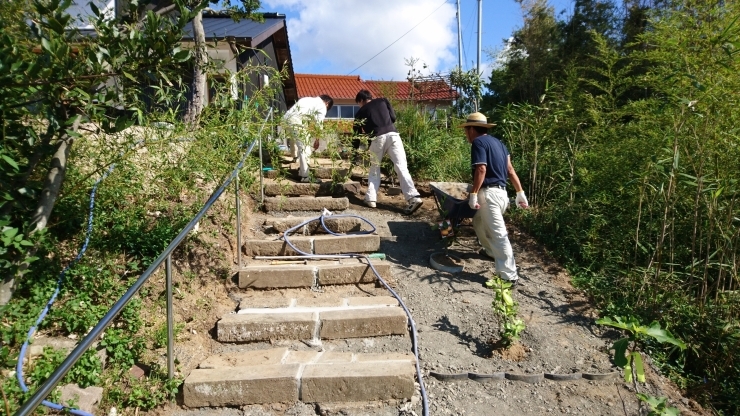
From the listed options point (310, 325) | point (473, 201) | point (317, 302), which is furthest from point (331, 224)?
point (310, 325)

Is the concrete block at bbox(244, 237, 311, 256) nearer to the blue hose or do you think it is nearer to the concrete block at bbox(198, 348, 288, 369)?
the blue hose

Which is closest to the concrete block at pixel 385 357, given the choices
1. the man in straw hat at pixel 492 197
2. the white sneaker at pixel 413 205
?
the man in straw hat at pixel 492 197

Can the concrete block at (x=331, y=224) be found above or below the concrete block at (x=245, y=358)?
above

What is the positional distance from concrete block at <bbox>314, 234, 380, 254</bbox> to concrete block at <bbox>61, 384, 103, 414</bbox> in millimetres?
2352

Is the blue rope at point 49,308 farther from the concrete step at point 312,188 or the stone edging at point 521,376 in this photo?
the concrete step at point 312,188

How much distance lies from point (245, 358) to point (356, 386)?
80cm

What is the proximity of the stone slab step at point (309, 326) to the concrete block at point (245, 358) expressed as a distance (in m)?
0.16

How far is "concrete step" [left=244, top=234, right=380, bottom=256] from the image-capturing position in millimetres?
4664

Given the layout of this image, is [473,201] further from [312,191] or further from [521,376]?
[312,191]

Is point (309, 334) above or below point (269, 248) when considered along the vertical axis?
below

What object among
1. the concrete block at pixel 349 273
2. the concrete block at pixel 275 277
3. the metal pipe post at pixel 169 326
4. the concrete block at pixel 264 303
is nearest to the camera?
the metal pipe post at pixel 169 326

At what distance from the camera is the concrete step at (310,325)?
11.3ft

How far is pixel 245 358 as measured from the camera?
320 centimetres

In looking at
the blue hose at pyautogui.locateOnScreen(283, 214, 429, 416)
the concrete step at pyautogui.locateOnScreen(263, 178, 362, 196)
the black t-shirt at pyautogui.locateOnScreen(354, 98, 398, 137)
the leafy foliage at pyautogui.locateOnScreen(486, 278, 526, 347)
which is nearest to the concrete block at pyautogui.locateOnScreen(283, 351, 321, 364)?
the blue hose at pyautogui.locateOnScreen(283, 214, 429, 416)
